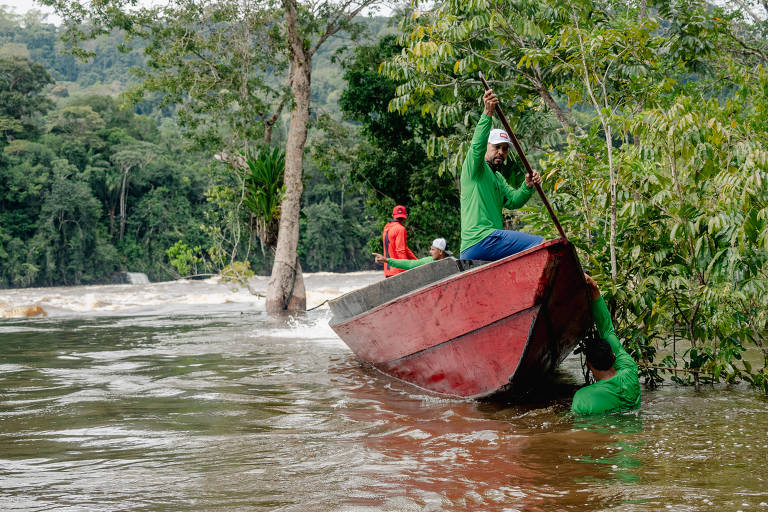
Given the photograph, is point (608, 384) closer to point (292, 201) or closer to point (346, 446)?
point (346, 446)

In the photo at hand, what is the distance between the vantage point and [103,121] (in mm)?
43938

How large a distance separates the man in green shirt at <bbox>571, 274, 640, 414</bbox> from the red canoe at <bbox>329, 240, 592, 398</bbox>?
33 cm

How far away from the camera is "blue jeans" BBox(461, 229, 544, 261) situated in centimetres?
505

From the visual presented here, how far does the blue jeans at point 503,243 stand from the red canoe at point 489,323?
0.71ft

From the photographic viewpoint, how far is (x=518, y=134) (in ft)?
38.2

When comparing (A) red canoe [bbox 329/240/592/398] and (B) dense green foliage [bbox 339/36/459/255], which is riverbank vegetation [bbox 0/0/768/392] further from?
(A) red canoe [bbox 329/240/592/398]

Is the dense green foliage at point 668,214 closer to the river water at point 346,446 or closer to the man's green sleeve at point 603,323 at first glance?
the man's green sleeve at point 603,323

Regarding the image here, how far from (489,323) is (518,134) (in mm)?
7345

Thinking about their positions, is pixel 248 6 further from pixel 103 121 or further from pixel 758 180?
pixel 103 121

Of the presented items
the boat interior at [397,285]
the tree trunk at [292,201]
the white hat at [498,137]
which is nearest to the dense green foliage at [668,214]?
the white hat at [498,137]

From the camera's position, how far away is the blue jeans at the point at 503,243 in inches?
199

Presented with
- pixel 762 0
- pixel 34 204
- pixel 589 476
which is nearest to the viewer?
pixel 589 476

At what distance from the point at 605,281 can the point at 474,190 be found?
126 cm

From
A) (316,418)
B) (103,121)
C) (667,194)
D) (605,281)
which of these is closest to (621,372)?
(605,281)
